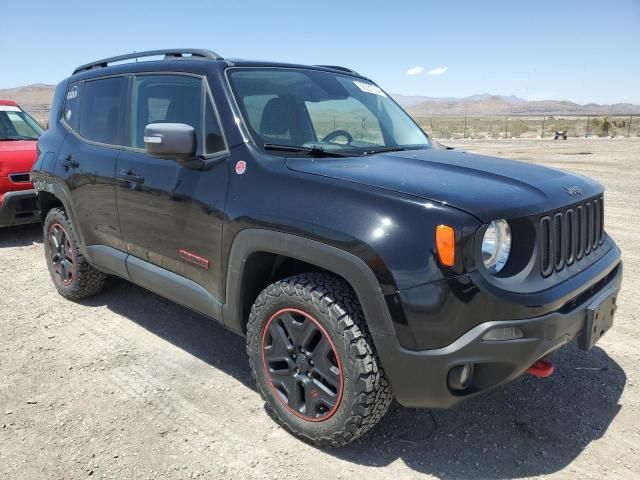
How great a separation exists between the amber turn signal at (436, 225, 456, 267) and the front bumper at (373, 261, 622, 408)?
24 centimetres

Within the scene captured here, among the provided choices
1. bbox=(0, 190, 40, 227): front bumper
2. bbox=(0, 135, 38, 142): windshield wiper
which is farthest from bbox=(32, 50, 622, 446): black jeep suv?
bbox=(0, 135, 38, 142): windshield wiper

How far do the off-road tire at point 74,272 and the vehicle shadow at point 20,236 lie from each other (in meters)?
2.54

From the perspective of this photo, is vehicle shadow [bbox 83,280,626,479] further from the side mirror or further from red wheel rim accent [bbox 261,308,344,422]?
the side mirror

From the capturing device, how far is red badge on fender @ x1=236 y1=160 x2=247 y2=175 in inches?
112

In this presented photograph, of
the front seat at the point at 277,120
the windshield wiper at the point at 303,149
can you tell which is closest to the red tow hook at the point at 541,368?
the windshield wiper at the point at 303,149

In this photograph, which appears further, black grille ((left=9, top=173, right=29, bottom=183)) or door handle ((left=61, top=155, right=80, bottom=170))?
black grille ((left=9, top=173, right=29, bottom=183))

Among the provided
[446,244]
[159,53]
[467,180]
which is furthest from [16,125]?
[446,244]

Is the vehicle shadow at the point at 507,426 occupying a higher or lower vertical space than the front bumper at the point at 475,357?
lower

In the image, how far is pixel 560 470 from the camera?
99.8 inches

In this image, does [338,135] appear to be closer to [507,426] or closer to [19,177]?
[507,426]

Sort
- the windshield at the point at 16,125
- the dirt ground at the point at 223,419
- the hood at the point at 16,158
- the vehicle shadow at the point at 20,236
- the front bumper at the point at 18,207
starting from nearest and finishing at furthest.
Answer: the dirt ground at the point at 223,419 → the front bumper at the point at 18,207 → the hood at the point at 16,158 → the vehicle shadow at the point at 20,236 → the windshield at the point at 16,125

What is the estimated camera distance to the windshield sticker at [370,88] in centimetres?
396

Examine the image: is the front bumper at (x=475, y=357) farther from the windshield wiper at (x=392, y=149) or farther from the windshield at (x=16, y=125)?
the windshield at (x=16, y=125)

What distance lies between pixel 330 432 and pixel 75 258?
3.03 meters
